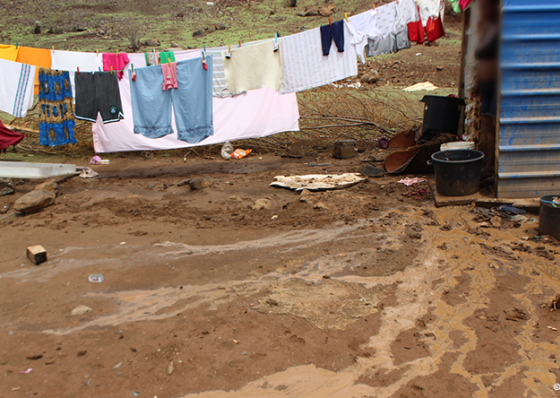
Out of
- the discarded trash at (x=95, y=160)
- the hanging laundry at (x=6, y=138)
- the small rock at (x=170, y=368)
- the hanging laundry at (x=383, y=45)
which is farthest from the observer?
the discarded trash at (x=95, y=160)

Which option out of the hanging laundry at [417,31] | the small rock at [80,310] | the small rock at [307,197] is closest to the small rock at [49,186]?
the small rock at [80,310]

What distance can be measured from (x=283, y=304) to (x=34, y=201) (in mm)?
4297

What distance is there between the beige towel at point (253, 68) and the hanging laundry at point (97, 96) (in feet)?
6.38

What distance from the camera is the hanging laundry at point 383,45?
597 centimetres

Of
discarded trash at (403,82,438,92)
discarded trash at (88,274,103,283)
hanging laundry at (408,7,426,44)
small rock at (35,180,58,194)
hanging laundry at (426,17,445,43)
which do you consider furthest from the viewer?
discarded trash at (403,82,438,92)

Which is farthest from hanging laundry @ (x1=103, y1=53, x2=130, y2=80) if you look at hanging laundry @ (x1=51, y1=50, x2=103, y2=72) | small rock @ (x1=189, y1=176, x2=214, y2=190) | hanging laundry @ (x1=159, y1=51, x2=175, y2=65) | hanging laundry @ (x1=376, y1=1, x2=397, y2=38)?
hanging laundry @ (x1=376, y1=1, x2=397, y2=38)

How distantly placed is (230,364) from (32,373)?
1.22 m

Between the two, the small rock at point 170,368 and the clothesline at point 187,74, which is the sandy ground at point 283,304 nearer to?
the small rock at point 170,368

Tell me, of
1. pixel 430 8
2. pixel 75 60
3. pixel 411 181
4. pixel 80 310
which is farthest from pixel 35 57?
pixel 411 181

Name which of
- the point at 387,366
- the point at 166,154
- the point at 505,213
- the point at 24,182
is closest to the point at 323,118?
the point at 166,154

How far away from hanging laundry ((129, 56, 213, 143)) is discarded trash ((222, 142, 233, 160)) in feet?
4.92

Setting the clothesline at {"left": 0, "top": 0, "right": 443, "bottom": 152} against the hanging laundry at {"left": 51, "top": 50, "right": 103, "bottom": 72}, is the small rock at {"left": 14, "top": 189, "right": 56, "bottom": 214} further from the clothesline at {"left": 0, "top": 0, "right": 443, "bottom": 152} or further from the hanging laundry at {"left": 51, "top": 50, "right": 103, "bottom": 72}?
the hanging laundry at {"left": 51, "top": 50, "right": 103, "bottom": 72}

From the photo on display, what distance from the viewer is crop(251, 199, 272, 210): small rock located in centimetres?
524

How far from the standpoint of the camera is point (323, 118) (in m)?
9.29
